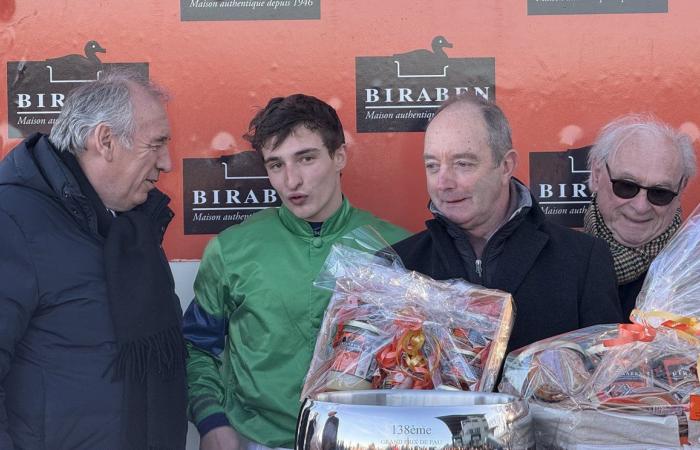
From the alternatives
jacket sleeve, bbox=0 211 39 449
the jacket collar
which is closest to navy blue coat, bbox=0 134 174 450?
jacket sleeve, bbox=0 211 39 449

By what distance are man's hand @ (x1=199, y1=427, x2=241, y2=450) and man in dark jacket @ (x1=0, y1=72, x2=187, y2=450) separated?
123mm

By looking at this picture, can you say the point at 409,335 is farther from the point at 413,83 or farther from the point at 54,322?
the point at 413,83

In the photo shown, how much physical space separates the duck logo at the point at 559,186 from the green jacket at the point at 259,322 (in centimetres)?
67

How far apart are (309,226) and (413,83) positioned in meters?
0.74

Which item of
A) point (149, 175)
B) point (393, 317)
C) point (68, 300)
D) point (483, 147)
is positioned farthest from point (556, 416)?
point (149, 175)

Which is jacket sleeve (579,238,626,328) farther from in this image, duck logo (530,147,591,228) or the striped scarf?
→ duck logo (530,147,591,228)

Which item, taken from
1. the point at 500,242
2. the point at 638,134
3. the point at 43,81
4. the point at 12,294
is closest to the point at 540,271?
the point at 500,242

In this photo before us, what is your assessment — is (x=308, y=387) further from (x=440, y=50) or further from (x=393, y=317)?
(x=440, y=50)

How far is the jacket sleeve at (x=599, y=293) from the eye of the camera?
2688 mm

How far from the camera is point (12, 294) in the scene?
2.35 m

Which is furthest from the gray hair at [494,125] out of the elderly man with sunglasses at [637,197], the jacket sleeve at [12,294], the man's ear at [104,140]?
the jacket sleeve at [12,294]

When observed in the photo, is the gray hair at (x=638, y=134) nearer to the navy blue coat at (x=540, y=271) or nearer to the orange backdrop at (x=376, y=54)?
the orange backdrop at (x=376, y=54)

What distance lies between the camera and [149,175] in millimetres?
2818

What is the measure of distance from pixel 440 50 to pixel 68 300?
1701mm
